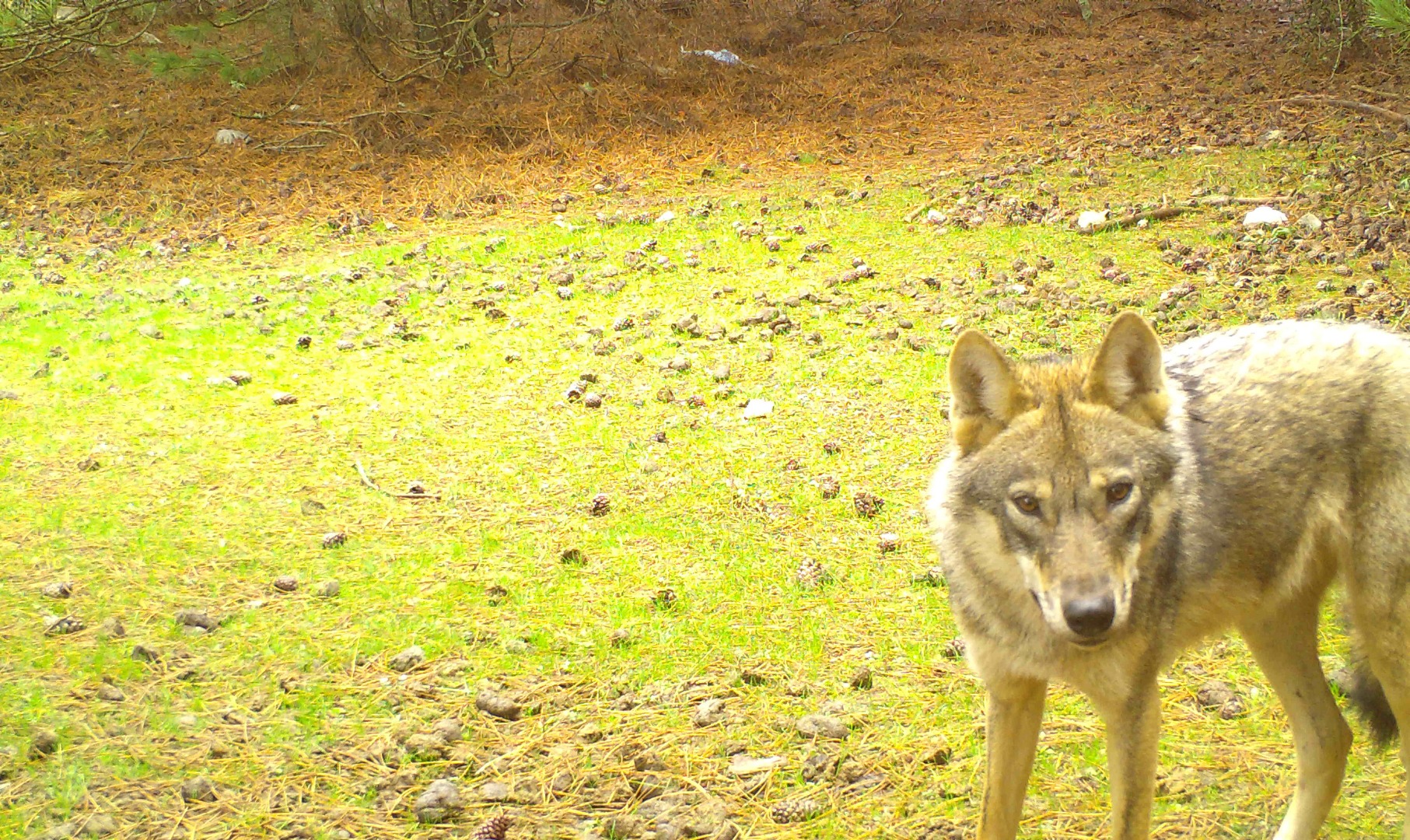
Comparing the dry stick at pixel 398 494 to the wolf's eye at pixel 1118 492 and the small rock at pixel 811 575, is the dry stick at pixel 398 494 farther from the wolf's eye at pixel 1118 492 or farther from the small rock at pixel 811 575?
the wolf's eye at pixel 1118 492

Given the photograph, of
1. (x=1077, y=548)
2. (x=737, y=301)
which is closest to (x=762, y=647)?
(x=1077, y=548)

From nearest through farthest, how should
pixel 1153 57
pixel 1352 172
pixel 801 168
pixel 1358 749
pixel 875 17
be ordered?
pixel 1358 749
pixel 1352 172
pixel 801 168
pixel 1153 57
pixel 875 17

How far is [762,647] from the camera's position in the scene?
485cm

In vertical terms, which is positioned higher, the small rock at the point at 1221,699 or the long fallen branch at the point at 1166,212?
the long fallen branch at the point at 1166,212

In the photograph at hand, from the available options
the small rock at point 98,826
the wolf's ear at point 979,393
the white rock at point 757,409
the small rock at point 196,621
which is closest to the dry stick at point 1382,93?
the white rock at point 757,409

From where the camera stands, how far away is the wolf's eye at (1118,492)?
3.14 meters

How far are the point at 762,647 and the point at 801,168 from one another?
8682 millimetres

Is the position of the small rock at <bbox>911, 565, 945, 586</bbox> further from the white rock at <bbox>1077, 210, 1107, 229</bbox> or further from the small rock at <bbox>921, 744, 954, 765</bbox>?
the white rock at <bbox>1077, 210, 1107, 229</bbox>

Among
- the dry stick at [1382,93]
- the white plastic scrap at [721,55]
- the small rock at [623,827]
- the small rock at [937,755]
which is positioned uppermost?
the white plastic scrap at [721,55]

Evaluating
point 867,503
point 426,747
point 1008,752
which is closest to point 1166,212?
point 867,503

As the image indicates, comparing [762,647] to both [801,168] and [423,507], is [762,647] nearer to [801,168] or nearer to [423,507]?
[423,507]

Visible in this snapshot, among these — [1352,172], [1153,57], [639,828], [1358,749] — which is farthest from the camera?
[1153,57]

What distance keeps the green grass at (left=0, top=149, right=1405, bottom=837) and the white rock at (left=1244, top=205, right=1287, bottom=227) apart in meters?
0.42

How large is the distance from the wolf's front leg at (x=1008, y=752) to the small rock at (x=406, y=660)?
255cm
